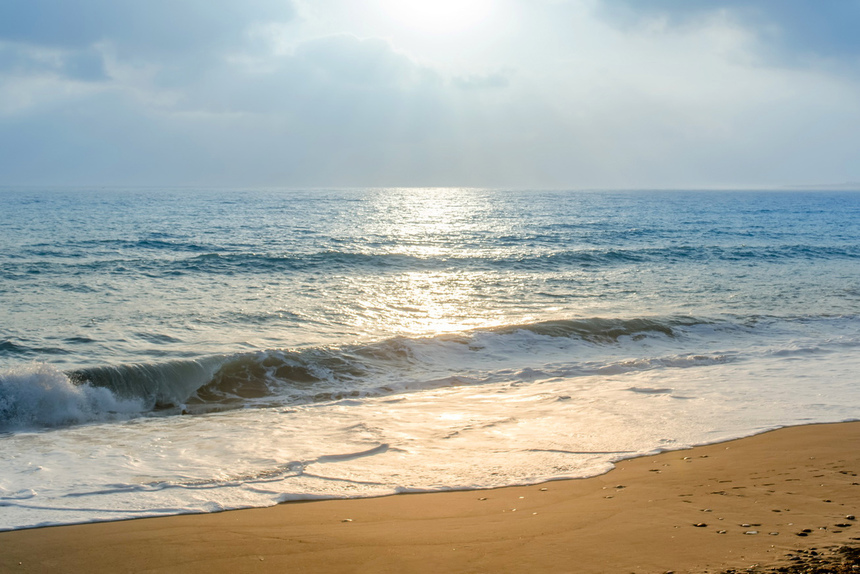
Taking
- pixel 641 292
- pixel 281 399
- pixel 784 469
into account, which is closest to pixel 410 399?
pixel 281 399

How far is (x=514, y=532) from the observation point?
4.56m

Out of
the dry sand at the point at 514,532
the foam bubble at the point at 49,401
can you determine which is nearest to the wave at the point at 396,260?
the foam bubble at the point at 49,401

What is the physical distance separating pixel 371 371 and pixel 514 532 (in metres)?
6.89

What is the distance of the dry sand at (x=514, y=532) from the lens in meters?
4.04

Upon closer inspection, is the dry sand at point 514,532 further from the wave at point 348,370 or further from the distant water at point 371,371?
the wave at point 348,370

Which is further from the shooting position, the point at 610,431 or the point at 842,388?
the point at 842,388

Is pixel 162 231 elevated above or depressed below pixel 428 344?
above

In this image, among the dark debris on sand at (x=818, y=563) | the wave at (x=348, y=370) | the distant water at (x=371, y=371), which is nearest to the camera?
the dark debris on sand at (x=818, y=563)

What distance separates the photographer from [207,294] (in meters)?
18.0

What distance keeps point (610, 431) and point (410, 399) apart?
10.5 ft

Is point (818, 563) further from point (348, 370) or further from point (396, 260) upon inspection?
point (396, 260)

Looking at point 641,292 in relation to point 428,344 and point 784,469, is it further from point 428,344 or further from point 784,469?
point 784,469

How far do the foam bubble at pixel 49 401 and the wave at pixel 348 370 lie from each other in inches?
0.5

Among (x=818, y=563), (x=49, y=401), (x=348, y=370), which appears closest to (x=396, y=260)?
(x=348, y=370)
